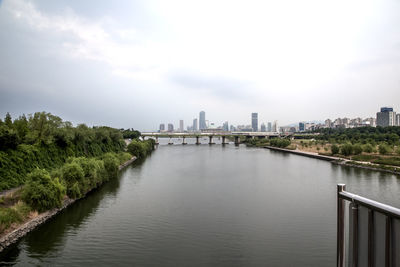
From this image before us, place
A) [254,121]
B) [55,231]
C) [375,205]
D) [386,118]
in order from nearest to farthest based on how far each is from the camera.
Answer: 1. [375,205]
2. [55,231]
3. [386,118]
4. [254,121]

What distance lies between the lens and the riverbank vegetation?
28.0ft

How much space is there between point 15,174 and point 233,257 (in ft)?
30.2

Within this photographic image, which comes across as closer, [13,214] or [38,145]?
[13,214]

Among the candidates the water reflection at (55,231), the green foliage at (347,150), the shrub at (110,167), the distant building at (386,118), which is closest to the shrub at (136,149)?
the shrub at (110,167)

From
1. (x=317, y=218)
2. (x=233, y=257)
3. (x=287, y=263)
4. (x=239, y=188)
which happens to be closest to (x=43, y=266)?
(x=233, y=257)

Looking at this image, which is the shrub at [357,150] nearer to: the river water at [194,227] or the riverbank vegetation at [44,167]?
Answer: the river water at [194,227]

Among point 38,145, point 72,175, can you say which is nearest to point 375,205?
point 72,175

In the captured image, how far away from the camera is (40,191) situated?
8641mm

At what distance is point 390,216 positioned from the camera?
1.54 meters

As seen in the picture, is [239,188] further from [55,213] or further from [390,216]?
[390,216]

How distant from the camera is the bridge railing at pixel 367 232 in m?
1.54

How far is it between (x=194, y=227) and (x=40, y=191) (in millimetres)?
5026

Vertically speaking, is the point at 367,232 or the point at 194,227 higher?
the point at 367,232

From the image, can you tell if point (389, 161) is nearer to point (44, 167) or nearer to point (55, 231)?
point (55, 231)
